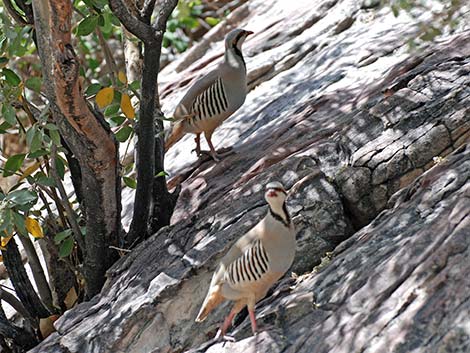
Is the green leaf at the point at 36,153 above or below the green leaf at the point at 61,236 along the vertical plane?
above

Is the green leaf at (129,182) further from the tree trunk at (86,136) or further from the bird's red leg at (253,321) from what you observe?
A: the bird's red leg at (253,321)

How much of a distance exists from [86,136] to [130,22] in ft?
2.19

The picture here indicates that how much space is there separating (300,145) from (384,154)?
70 cm

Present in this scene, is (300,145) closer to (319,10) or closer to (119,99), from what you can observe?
(119,99)

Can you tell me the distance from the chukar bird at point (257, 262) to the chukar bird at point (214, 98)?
1.74m

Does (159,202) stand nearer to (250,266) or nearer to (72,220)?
(72,220)

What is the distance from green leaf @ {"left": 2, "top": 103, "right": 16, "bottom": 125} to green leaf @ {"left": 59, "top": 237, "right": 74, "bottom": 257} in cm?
87

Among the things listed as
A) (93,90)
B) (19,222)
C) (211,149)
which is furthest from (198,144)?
(19,222)

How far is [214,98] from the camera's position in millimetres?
6062

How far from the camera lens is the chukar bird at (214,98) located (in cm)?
606

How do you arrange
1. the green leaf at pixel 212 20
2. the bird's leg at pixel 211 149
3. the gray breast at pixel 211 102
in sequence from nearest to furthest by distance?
the gray breast at pixel 211 102 < the bird's leg at pixel 211 149 < the green leaf at pixel 212 20

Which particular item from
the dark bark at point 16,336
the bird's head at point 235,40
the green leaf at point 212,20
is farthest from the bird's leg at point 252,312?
the green leaf at point 212,20

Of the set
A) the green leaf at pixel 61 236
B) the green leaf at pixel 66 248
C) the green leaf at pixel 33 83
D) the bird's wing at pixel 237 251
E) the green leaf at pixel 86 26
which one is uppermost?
the green leaf at pixel 86 26

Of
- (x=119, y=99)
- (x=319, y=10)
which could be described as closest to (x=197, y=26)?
(x=319, y=10)
